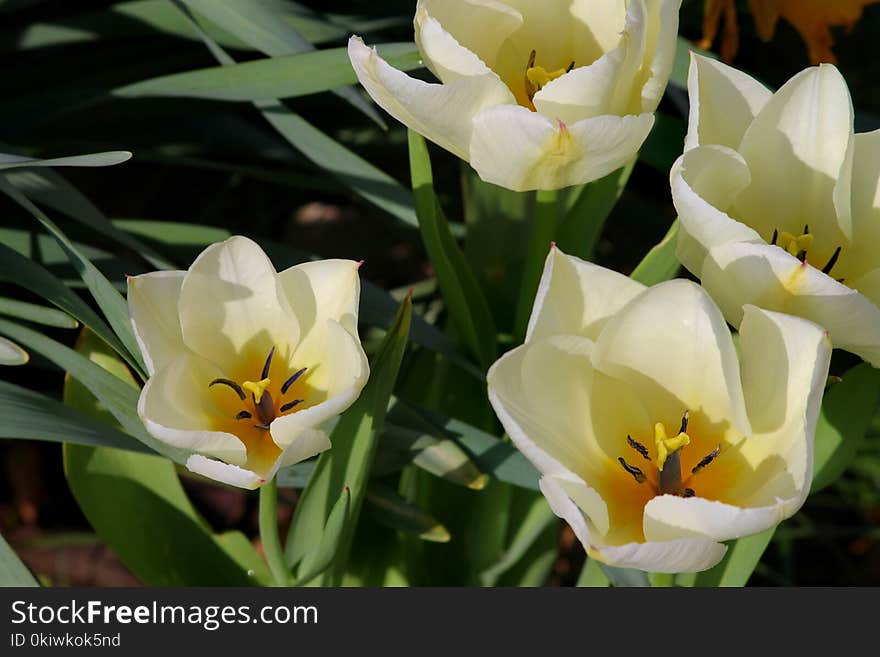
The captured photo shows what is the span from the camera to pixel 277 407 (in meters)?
0.84

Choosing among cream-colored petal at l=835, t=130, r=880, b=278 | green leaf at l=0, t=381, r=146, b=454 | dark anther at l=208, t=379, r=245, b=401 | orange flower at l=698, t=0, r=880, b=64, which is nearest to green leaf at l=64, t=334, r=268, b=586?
green leaf at l=0, t=381, r=146, b=454

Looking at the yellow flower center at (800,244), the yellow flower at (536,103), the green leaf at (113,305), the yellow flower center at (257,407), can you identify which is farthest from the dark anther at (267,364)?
the yellow flower center at (800,244)

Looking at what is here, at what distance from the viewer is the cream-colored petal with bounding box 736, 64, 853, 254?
2.70 feet

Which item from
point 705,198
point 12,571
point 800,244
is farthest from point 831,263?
point 12,571

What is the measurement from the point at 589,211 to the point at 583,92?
30 cm

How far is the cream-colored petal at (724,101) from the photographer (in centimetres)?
82

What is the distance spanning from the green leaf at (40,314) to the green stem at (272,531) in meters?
0.21

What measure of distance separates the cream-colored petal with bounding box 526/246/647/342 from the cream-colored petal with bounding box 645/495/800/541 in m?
0.15

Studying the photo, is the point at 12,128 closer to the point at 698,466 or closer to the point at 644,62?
the point at 644,62

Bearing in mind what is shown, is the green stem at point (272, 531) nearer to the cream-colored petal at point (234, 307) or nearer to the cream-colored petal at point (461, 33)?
the cream-colored petal at point (234, 307)

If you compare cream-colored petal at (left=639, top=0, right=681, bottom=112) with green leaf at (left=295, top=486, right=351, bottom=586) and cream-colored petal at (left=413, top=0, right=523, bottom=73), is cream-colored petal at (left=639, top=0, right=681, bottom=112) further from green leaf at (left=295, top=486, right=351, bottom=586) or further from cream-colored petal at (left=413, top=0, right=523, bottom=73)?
green leaf at (left=295, top=486, right=351, bottom=586)

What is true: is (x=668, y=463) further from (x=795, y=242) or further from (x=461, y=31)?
(x=461, y=31)

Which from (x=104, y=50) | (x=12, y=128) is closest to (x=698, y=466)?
(x=12, y=128)

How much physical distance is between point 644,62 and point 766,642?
52 centimetres
